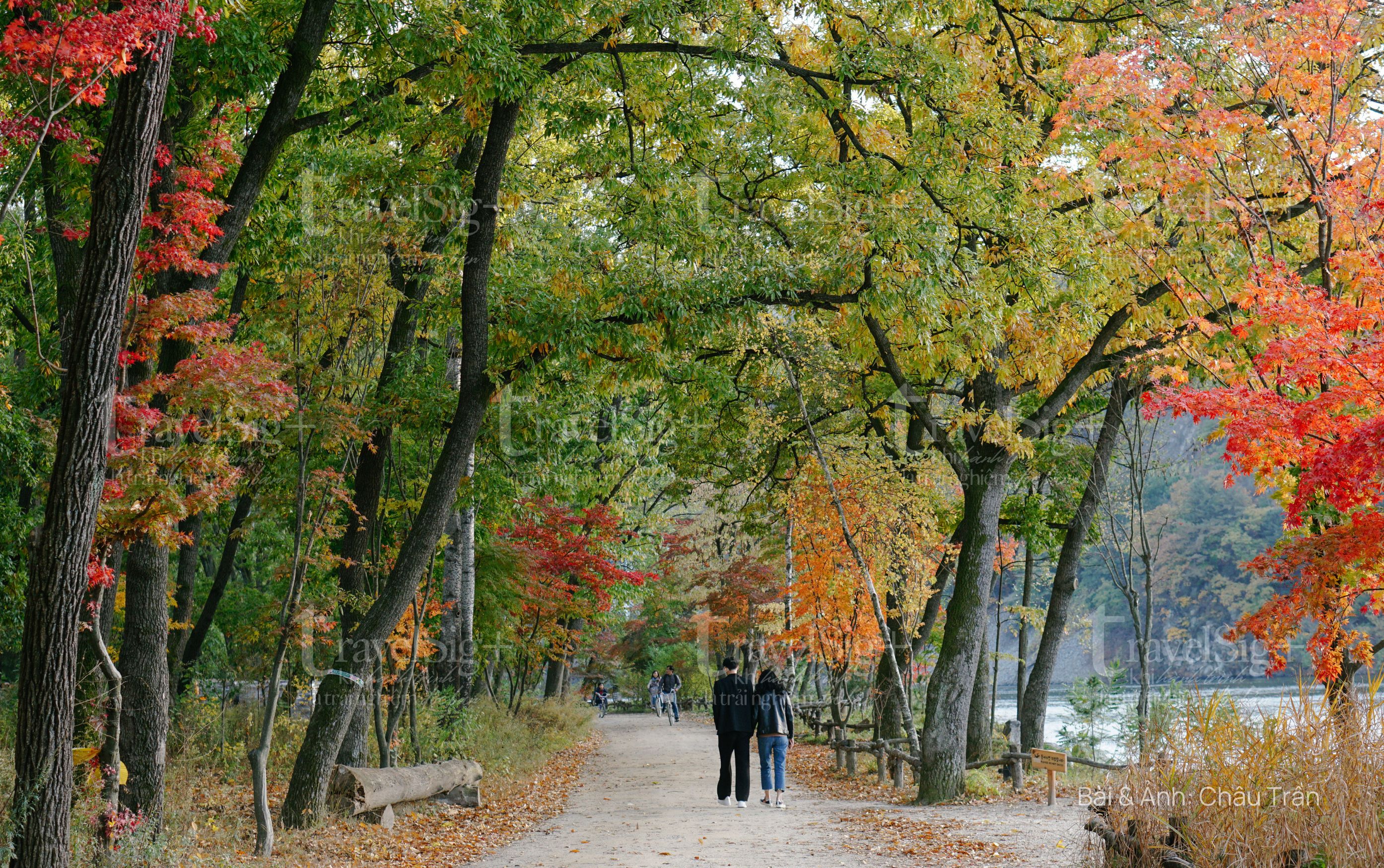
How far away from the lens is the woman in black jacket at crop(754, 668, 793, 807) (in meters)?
10.7

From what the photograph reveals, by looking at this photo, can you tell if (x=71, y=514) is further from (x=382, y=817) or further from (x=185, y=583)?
(x=185, y=583)

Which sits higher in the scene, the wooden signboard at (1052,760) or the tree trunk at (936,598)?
the tree trunk at (936,598)

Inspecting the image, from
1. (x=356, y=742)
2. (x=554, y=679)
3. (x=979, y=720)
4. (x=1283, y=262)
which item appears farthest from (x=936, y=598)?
(x=554, y=679)

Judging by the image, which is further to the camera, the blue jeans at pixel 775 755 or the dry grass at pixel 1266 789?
the blue jeans at pixel 775 755

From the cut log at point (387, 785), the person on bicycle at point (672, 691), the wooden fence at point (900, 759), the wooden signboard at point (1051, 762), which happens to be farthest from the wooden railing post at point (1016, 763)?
the person on bicycle at point (672, 691)

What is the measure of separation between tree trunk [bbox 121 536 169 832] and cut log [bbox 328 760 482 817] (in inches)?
75.0

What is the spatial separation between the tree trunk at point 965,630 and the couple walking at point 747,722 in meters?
1.96

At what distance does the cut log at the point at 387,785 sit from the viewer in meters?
9.56

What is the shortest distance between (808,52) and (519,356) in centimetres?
553

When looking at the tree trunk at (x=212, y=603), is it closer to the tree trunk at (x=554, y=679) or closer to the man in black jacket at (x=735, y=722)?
the man in black jacket at (x=735, y=722)

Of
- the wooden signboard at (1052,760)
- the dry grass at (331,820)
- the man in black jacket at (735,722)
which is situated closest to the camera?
the dry grass at (331,820)

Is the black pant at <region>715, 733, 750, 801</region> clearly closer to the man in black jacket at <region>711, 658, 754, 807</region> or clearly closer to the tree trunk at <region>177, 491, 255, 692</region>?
the man in black jacket at <region>711, 658, 754, 807</region>

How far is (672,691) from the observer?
104ft

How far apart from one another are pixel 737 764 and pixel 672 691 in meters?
21.4
